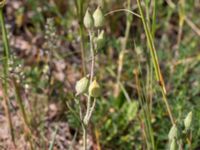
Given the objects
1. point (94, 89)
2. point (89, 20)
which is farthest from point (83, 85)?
point (89, 20)

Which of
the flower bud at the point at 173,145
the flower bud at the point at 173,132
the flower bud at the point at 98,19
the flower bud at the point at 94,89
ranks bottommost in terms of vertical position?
the flower bud at the point at 173,145

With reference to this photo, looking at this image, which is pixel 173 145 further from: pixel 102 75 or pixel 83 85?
pixel 102 75

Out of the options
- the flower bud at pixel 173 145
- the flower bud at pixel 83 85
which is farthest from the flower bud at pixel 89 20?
the flower bud at pixel 173 145

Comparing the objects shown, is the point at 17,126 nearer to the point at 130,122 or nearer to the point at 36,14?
the point at 130,122

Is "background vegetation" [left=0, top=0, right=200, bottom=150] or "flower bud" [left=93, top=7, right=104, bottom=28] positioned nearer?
"flower bud" [left=93, top=7, right=104, bottom=28]

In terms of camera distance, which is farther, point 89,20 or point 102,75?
point 102,75

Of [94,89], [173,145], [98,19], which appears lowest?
[173,145]

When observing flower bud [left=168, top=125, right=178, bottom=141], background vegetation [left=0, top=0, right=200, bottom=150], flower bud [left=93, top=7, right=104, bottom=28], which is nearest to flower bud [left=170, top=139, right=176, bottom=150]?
flower bud [left=168, top=125, right=178, bottom=141]

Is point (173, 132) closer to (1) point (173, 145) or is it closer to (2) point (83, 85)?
(1) point (173, 145)

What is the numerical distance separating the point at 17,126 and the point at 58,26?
2.20 ft

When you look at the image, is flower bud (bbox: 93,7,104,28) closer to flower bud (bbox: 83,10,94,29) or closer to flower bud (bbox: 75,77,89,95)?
flower bud (bbox: 83,10,94,29)

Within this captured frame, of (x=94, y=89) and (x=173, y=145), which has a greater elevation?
(x=94, y=89)

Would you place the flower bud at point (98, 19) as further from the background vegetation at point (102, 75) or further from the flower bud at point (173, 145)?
the flower bud at point (173, 145)

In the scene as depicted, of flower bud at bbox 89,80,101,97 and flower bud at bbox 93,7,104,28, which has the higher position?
flower bud at bbox 93,7,104,28
